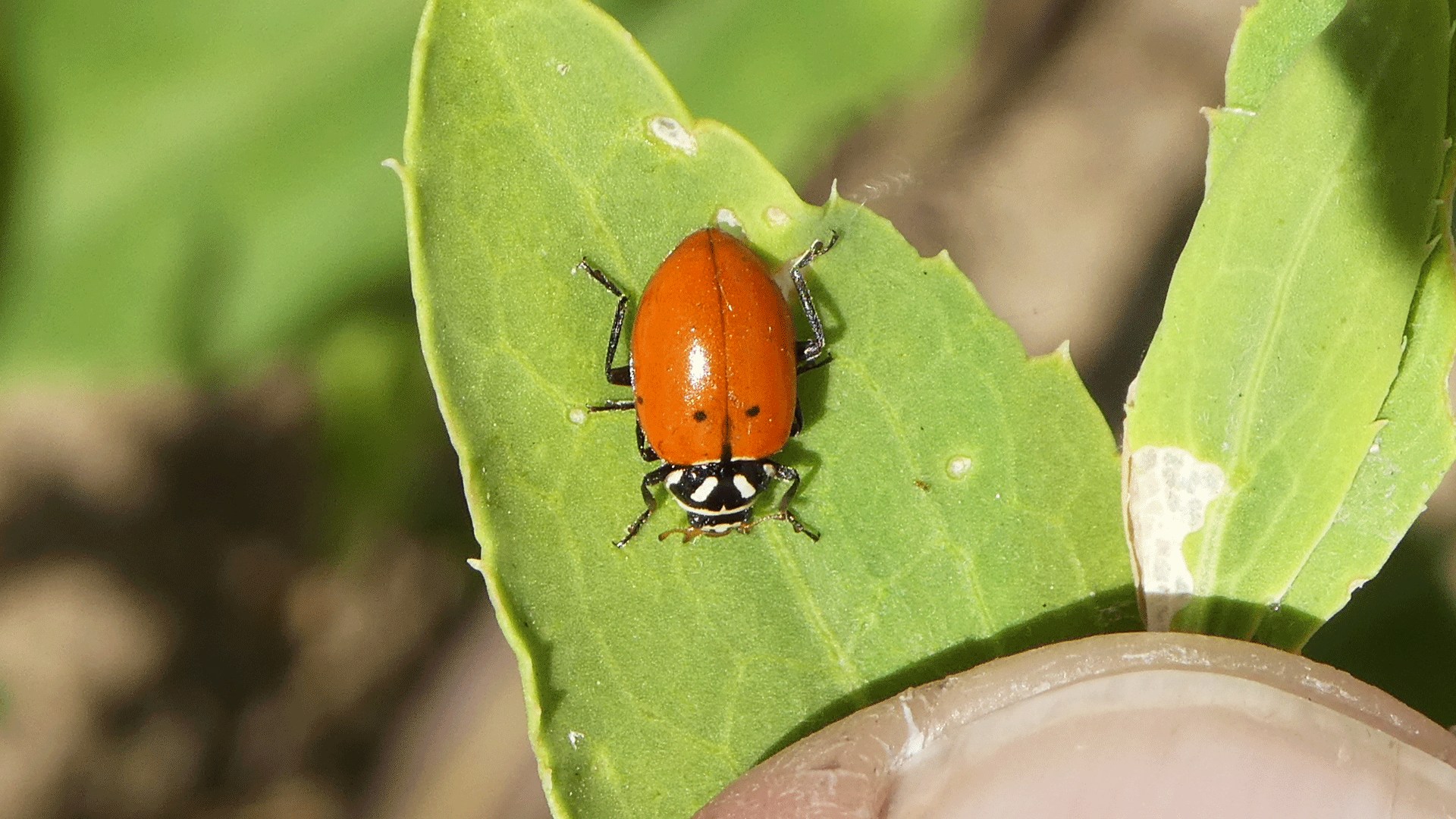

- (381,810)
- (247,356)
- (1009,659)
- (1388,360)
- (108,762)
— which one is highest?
(1388,360)

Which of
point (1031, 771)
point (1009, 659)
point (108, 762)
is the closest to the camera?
point (1009, 659)

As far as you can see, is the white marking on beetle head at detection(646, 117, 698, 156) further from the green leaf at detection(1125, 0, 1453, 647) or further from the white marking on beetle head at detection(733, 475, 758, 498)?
the green leaf at detection(1125, 0, 1453, 647)

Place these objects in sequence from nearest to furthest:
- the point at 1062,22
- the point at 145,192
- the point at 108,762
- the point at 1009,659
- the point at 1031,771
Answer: the point at 1009,659 < the point at 1031,771 < the point at 145,192 < the point at 108,762 < the point at 1062,22

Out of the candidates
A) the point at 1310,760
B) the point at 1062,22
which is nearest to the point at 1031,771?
the point at 1310,760

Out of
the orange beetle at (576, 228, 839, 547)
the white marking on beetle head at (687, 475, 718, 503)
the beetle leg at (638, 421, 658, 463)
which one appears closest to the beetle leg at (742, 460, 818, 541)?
the orange beetle at (576, 228, 839, 547)

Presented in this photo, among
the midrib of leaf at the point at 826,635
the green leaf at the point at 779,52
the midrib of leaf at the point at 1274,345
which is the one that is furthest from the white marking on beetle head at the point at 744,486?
the green leaf at the point at 779,52

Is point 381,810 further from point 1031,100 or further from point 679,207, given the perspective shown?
point 1031,100
